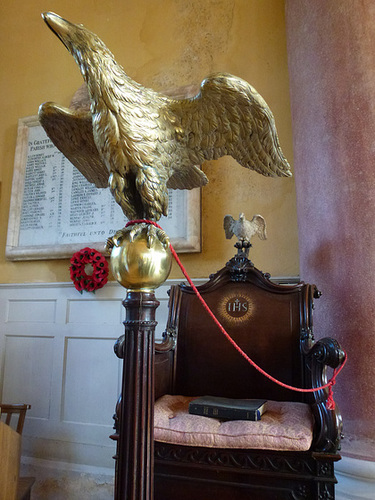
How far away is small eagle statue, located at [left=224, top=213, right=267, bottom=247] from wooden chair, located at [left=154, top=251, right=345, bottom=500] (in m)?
0.10

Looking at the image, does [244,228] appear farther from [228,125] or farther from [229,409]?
[229,409]

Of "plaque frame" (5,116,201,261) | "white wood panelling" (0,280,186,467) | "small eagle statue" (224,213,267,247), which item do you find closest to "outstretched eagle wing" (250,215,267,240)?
"small eagle statue" (224,213,267,247)

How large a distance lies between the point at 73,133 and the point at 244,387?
129 cm

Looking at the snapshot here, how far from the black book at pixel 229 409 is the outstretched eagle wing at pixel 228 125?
844 mm

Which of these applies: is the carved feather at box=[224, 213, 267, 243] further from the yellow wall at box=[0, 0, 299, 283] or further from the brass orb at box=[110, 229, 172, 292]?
the brass orb at box=[110, 229, 172, 292]

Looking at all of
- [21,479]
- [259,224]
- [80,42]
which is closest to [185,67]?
[259,224]

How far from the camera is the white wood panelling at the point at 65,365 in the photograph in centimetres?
229

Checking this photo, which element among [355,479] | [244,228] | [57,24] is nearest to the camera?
[57,24]

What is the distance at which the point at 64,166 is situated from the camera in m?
2.79

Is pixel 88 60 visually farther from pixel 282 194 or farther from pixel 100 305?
pixel 100 305

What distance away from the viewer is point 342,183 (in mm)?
1653

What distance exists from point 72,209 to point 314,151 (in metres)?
1.74

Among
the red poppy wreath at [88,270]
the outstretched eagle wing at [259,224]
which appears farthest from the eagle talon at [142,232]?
the red poppy wreath at [88,270]

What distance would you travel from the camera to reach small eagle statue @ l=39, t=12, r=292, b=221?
3.18ft
